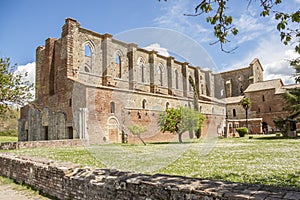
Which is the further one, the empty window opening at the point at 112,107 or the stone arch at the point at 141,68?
the stone arch at the point at 141,68

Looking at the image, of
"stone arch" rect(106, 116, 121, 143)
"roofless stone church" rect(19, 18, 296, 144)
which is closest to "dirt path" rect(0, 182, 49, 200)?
"roofless stone church" rect(19, 18, 296, 144)

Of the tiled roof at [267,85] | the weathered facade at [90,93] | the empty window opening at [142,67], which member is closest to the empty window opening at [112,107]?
the weathered facade at [90,93]

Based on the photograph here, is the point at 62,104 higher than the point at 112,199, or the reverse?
the point at 62,104

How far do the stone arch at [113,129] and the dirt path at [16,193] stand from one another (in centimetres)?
1603

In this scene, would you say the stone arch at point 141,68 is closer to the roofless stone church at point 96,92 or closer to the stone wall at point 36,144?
the roofless stone church at point 96,92

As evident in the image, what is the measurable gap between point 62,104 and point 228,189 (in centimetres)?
2315

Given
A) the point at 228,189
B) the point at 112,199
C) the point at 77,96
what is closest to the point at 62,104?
the point at 77,96

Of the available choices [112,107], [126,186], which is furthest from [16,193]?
[112,107]

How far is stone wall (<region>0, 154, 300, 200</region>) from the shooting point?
3100mm

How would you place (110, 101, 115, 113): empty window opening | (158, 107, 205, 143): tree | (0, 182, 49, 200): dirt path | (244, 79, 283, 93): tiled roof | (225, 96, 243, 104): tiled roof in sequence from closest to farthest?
1. (0, 182, 49, 200): dirt path
2. (158, 107, 205, 143): tree
3. (110, 101, 115, 113): empty window opening
4. (244, 79, 283, 93): tiled roof
5. (225, 96, 243, 104): tiled roof

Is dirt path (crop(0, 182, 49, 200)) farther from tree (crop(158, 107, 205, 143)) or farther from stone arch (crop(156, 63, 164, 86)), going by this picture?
stone arch (crop(156, 63, 164, 86))

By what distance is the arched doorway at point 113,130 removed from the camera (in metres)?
23.2

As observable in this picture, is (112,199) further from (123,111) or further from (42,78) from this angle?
(42,78)

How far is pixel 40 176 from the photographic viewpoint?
634cm
